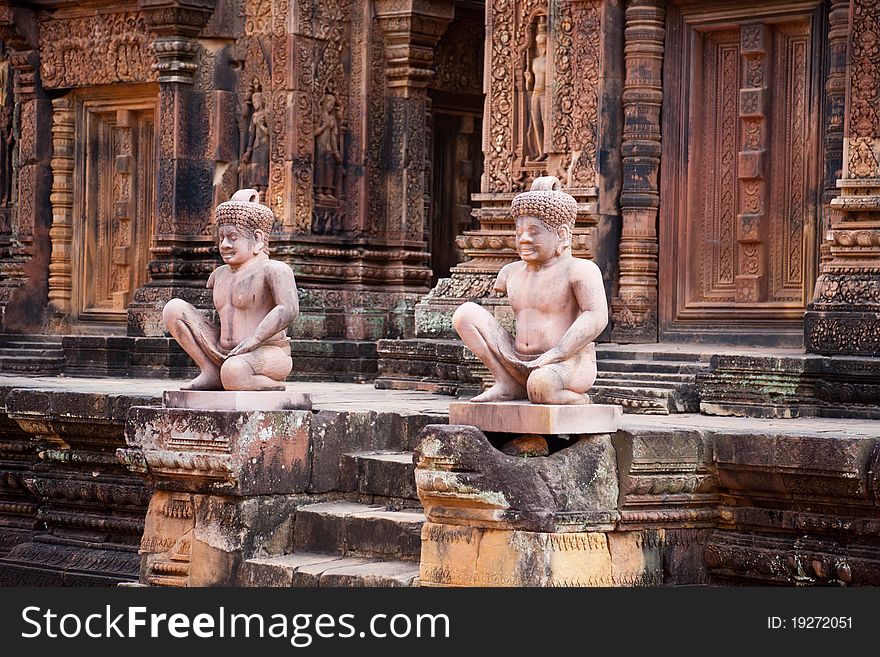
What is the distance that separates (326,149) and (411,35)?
1210mm

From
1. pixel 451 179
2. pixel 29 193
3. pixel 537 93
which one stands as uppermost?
pixel 537 93

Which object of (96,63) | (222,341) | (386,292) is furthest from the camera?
(96,63)

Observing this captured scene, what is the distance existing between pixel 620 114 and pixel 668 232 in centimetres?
88

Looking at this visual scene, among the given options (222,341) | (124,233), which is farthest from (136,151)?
(222,341)

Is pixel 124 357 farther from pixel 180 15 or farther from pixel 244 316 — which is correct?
pixel 244 316

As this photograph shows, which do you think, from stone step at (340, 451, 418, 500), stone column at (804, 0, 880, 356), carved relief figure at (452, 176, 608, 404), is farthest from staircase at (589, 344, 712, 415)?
carved relief figure at (452, 176, 608, 404)

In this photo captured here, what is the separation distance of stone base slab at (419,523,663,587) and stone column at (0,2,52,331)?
921cm

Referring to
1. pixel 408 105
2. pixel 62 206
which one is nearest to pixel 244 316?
pixel 408 105

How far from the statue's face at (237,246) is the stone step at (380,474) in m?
1.24

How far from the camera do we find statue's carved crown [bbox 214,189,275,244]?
10023mm

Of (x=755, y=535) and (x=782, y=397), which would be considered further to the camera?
(x=782, y=397)

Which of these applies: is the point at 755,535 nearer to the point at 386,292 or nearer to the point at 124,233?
the point at 386,292

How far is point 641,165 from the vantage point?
1257 centimetres

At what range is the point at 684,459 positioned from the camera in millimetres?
8984
